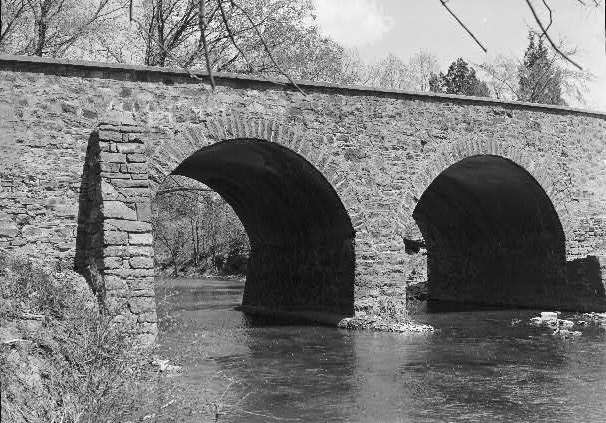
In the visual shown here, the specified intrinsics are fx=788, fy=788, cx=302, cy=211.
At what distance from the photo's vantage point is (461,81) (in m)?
41.7

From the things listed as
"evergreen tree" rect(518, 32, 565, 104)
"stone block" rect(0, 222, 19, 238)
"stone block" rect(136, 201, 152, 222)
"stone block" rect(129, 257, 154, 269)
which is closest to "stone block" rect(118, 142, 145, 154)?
"stone block" rect(136, 201, 152, 222)

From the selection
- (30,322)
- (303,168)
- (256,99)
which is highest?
(256,99)

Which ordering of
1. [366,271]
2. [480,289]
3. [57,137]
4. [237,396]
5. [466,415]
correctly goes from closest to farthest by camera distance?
[466,415] → [237,396] → [57,137] → [366,271] → [480,289]

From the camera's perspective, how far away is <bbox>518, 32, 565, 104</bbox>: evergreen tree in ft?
130

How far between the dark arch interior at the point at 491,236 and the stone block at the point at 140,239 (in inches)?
294

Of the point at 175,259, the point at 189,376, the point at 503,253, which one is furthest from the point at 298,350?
the point at 175,259

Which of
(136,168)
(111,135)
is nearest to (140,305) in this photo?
(136,168)

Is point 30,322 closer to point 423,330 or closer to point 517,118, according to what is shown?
point 423,330

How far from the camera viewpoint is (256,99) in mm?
13383

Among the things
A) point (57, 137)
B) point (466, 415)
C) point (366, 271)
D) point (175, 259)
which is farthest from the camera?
point (175, 259)

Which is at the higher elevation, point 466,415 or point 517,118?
point 517,118

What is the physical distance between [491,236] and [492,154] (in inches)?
178

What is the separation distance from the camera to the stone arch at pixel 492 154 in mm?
14648

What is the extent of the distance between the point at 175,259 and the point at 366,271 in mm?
26989
